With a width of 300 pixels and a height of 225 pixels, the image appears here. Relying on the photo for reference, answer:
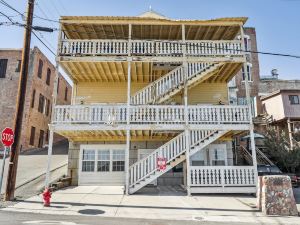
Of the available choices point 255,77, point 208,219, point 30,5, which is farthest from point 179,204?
point 255,77

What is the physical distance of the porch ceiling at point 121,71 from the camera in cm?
1348

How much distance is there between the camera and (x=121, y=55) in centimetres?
1295

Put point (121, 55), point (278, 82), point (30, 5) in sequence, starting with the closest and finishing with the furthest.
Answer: point (30, 5) → point (121, 55) → point (278, 82)

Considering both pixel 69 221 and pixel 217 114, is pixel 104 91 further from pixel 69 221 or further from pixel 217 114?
pixel 69 221

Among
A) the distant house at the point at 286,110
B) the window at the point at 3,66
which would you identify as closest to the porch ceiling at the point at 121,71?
the distant house at the point at 286,110

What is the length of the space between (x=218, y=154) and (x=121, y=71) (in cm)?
772

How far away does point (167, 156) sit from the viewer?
12.0m

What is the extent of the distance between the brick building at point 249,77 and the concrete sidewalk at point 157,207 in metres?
16.0

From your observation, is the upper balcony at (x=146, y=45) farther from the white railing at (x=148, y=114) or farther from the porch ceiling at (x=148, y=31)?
the white railing at (x=148, y=114)

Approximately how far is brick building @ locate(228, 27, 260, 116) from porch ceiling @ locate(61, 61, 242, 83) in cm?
1046

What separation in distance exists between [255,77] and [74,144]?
848 inches

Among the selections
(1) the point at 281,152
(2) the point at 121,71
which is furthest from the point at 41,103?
(1) the point at 281,152

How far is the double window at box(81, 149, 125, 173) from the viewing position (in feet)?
48.8

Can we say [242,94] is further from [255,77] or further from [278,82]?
[278,82]
